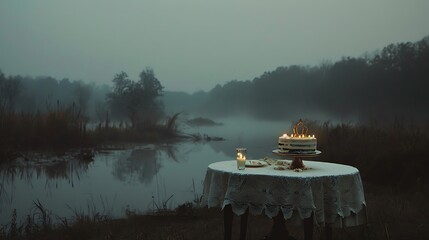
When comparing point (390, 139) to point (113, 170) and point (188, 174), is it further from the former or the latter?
point (113, 170)

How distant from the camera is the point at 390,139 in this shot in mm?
7191

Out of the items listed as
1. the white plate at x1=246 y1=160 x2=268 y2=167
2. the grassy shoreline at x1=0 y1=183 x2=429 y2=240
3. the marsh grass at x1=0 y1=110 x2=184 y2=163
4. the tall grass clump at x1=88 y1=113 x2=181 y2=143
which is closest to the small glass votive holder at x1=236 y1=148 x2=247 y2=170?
the white plate at x1=246 y1=160 x2=268 y2=167

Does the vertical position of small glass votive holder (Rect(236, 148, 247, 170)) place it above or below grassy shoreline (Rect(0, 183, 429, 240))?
above

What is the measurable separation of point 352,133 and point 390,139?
1.03 metres

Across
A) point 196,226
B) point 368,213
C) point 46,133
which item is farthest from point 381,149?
point 46,133

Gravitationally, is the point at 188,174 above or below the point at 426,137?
below

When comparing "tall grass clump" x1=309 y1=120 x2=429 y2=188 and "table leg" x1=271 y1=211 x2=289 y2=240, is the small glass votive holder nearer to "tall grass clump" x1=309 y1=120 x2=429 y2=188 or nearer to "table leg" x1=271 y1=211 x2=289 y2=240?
"table leg" x1=271 y1=211 x2=289 y2=240

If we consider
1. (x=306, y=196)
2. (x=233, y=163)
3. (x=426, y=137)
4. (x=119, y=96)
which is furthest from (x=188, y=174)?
(x=119, y=96)

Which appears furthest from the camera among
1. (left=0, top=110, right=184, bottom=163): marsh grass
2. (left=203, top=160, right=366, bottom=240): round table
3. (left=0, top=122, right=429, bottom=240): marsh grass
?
(left=0, top=110, right=184, bottom=163): marsh grass

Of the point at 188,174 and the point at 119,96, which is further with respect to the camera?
the point at 119,96

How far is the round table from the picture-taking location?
2.55 metres

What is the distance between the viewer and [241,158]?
282 centimetres

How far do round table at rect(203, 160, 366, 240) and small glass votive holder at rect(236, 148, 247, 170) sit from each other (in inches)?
1.6

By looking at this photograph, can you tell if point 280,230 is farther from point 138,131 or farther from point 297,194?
point 138,131
